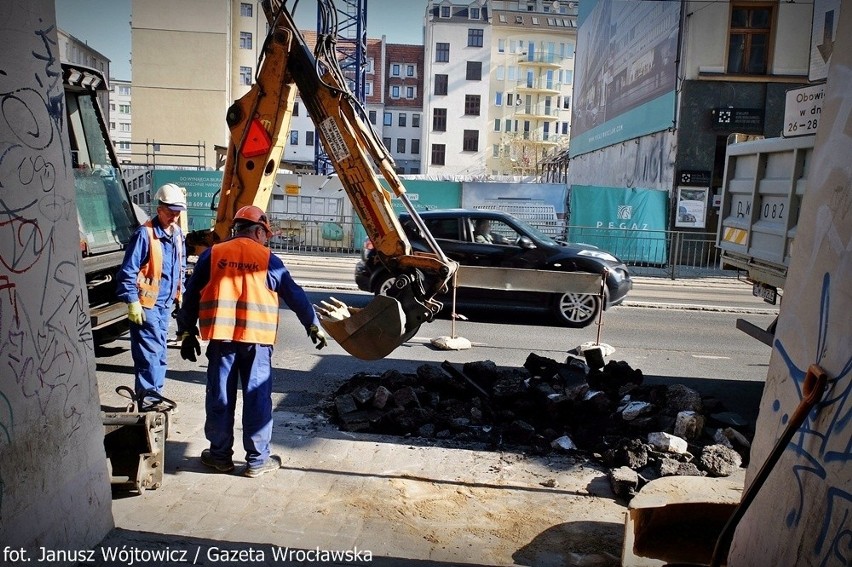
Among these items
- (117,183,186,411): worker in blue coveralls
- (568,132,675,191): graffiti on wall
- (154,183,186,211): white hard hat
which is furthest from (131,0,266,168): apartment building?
(117,183,186,411): worker in blue coveralls

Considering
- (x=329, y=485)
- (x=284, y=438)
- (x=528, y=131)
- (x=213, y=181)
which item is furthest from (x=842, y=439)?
(x=528, y=131)

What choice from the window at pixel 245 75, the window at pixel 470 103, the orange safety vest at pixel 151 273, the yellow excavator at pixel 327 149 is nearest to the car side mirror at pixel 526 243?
the yellow excavator at pixel 327 149

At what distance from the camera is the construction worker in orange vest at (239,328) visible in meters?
5.03

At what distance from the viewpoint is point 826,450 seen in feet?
9.03

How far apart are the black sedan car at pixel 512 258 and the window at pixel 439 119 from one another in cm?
5624

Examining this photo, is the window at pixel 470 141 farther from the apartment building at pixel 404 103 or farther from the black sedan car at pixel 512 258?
the black sedan car at pixel 512 258

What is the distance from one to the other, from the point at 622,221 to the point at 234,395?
59.6 feet

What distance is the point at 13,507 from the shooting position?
10.8 feet

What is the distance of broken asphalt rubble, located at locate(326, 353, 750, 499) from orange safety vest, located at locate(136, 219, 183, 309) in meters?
1.88

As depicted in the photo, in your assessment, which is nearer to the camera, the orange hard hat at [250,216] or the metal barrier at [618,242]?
the orange hard hat at [250,216]

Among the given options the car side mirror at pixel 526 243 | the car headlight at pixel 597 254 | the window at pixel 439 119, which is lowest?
the car headlight at pixel 597 254

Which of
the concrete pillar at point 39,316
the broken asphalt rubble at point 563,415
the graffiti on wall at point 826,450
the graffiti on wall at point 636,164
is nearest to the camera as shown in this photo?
the graffiti on wall at point 826,450

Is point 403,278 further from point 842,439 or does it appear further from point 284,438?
point 842,439

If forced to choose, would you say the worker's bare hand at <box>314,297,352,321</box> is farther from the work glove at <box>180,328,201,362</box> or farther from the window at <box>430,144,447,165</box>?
the window at <box>430,144,447,165</box>
